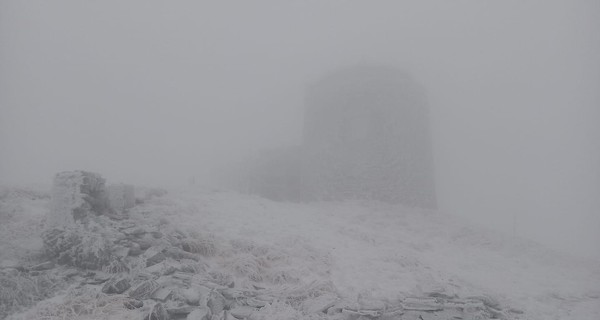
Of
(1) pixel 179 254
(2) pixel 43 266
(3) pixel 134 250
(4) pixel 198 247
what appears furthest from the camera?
(4) pixel 198 247

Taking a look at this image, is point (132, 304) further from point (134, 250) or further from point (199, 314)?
point (134, 250)

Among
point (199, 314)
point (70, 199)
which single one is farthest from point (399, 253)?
point (70, 199)

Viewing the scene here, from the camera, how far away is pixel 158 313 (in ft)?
16.7

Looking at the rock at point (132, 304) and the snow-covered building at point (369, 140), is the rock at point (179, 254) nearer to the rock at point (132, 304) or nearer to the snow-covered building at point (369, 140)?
the rock at point (132, 304)

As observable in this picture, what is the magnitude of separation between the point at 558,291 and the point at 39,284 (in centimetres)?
1051

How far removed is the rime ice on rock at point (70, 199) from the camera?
8.00 m

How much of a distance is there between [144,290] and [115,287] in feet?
1.49

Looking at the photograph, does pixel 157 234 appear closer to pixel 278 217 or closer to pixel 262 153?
pixel 278 217

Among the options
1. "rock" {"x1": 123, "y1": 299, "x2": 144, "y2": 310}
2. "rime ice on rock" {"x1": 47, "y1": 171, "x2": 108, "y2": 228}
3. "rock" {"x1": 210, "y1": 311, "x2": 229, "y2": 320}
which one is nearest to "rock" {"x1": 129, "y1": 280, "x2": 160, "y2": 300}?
"rock" {"x1": 123, "y1": 299, "x2": 144, "y2": 310}

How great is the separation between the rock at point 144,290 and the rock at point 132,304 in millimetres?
172

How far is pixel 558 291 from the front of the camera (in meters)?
9.45

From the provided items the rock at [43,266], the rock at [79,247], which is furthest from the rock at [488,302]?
the rock at [43,266]

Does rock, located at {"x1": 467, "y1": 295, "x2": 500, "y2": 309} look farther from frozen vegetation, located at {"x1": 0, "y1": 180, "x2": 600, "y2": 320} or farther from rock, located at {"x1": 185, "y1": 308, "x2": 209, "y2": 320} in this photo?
rock, located at {"x1": 185, "y1": 308, "x2": 209, "y2": 320}

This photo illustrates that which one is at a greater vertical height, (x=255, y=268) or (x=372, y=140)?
(x=372, y=140)
